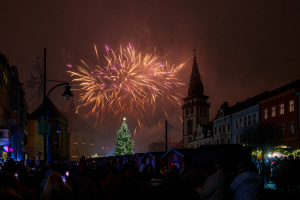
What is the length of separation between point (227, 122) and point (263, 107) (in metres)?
15.6

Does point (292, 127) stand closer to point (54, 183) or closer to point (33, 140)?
point (54, 183)

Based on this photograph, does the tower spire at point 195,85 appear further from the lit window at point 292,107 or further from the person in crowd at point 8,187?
the person in crowd at point 8,187

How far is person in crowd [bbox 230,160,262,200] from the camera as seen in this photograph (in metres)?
7.81

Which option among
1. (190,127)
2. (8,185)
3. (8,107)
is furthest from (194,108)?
(8,185)

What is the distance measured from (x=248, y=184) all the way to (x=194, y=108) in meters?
95.5

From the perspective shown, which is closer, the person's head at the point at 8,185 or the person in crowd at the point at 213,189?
the person's head at the point at 8,185

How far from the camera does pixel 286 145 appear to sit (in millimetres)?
43344

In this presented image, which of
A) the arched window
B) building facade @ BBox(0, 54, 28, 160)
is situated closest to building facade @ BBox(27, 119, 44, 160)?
building facade @ BBox(0, 54, 28, 160)

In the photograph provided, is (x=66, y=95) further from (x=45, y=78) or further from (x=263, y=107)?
(x=263, y=107)

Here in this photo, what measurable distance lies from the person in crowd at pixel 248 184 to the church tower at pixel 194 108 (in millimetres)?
89297

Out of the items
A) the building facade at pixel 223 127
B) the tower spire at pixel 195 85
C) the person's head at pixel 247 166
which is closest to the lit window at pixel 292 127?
the building facade at pixel 223 127

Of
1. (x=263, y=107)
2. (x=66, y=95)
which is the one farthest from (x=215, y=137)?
(x=66, y=95)

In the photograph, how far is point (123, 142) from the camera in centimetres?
8638

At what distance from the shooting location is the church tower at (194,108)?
329 feet
